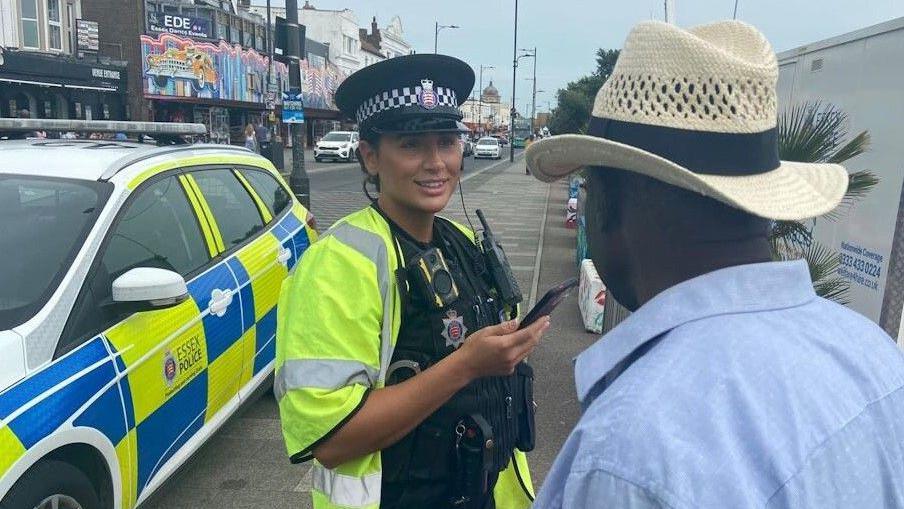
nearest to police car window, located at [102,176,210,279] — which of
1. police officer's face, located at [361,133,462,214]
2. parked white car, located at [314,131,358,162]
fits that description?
police officer's face, located at [361,133,462,214]

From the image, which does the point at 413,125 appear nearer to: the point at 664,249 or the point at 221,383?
the point at 664,249

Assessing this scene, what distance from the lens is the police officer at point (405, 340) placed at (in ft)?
5.12

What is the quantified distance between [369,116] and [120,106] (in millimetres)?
31398

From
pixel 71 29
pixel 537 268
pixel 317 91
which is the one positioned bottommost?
pixel 537 268

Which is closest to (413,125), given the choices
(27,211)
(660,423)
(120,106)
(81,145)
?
(660,423)

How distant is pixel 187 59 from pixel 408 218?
34537 millimetres

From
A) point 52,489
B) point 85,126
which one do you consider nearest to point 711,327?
point 52,489

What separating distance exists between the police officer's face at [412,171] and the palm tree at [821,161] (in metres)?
2.09

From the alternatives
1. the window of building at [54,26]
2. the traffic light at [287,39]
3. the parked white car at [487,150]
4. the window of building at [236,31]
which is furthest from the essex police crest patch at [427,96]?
the parked white car at [487,150]

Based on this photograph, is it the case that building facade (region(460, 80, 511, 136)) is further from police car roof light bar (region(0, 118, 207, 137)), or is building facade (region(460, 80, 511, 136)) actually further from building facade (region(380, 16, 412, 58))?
police car roof light bar (region(0, 118, 207, 137))

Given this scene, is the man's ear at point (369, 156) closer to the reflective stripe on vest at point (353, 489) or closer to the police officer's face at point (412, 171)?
the police officer's face at point (412, 171)

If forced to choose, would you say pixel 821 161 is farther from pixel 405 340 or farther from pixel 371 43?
pixel 371 43

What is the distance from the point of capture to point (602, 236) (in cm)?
114

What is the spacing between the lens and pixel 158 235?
124 inches
